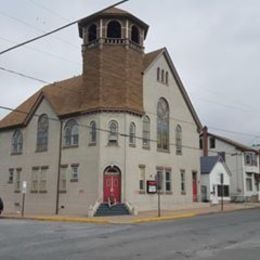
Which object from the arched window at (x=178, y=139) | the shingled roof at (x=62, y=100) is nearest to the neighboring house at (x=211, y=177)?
the arched window at (x=178, y=139)

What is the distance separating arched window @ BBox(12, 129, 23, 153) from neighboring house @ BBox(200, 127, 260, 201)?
2545 centimetres

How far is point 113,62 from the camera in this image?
37.1 m

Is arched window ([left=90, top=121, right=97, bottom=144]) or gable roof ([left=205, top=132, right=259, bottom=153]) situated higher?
gable roof ([left=205, top=132, right=259, bottom=153])

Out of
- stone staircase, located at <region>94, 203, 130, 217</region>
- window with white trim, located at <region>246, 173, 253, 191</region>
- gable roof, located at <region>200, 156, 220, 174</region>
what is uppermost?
gable roof, located at <region>200, 156, 220, 174</region>

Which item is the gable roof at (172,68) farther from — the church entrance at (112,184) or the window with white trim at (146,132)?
the church entrance at (112,184)

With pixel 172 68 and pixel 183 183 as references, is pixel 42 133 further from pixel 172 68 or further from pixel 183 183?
pixel 183 183

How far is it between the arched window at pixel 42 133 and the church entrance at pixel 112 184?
7648 mm

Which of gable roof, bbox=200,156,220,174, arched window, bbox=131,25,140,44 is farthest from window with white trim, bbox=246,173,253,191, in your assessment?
arched window, bbox=131,25,140,44

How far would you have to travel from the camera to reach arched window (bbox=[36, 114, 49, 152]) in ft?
134

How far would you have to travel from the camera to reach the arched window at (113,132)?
118ft

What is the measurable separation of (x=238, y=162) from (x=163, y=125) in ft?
75.9

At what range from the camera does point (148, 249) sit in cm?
1476

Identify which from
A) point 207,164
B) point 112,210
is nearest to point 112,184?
point 112,210

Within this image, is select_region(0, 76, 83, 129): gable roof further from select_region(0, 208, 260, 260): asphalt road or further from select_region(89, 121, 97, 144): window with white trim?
select_region(0, 208, 260, 260): asphalt road
